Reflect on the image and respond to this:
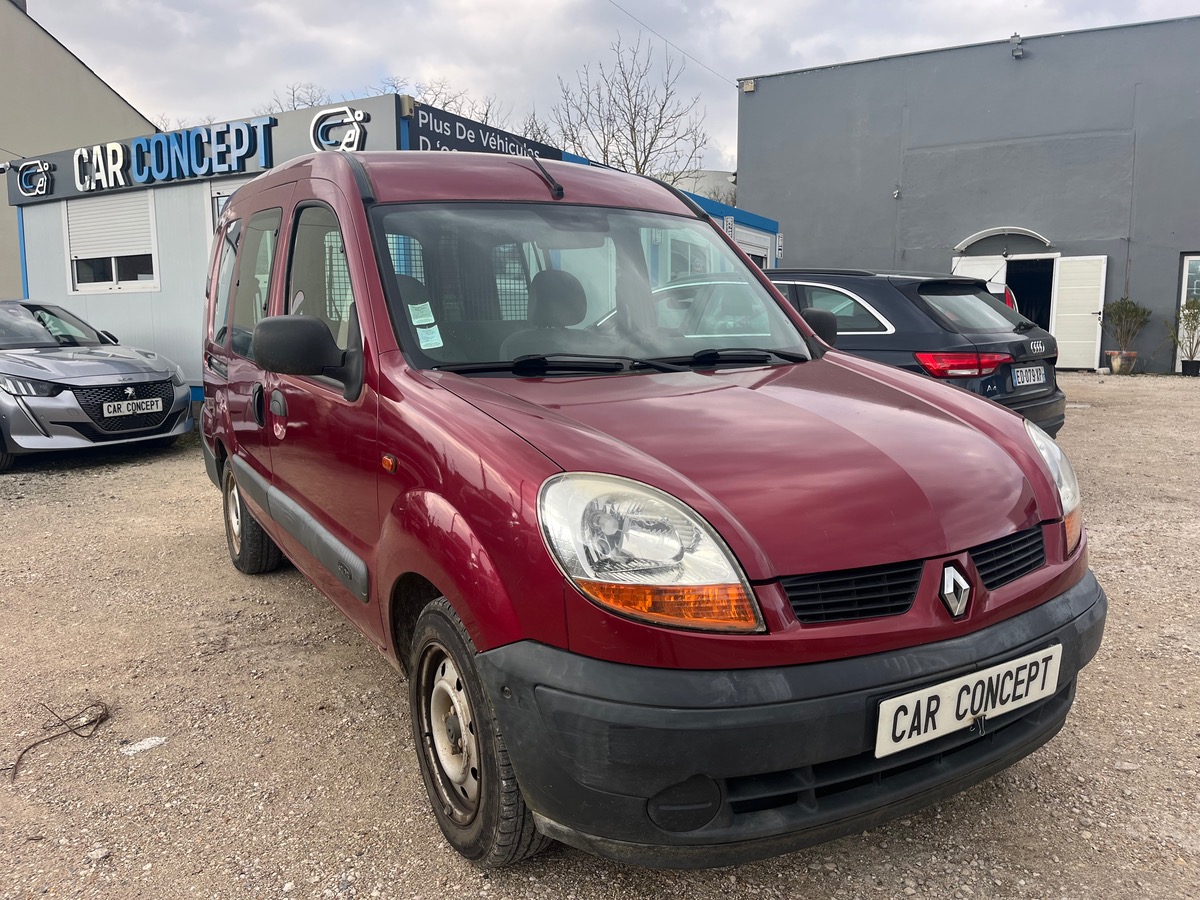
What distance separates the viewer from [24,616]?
395 centimetres

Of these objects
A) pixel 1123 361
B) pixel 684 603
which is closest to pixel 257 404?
pixel 684 603

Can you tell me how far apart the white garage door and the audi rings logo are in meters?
15.3

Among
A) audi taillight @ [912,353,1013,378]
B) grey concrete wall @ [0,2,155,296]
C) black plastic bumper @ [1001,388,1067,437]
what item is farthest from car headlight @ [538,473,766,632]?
grey concrete wall @ [0,2,155,296]

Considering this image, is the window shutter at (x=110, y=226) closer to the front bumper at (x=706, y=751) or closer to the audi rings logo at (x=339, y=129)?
the audi rings logo at (x=339, y=129)

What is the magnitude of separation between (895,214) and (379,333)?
62.9 feet

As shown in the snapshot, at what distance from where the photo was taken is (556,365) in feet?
8.01

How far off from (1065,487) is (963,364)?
3.20 metres

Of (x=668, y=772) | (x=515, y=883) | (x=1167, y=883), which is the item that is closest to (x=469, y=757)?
(x=515, y=883)

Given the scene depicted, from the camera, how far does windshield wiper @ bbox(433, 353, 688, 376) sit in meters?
2.39

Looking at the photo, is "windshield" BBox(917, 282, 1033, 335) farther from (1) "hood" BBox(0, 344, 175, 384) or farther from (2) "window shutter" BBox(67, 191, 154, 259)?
(2) "window shutter" BBox(67, 191, 154, 259)

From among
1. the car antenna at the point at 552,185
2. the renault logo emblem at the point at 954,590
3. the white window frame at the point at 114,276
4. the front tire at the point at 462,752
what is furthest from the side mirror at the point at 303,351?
the white window frame at the point at 114,276

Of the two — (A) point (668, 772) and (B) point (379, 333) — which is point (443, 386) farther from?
(A) point (668, 772)

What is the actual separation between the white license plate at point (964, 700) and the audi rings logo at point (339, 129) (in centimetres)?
787

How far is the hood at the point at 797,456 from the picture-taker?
175 cm
